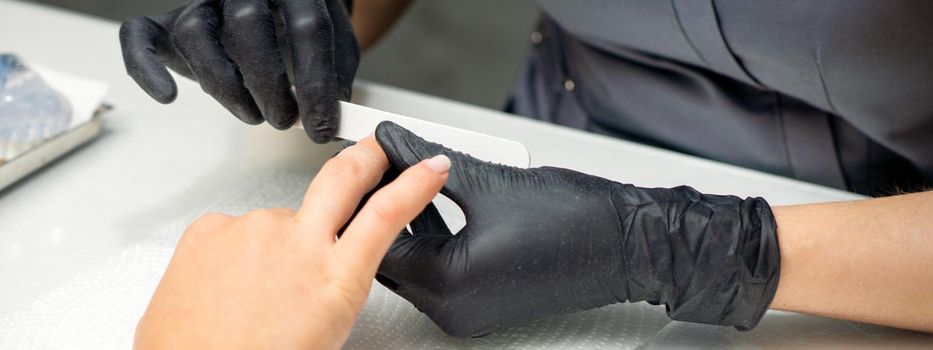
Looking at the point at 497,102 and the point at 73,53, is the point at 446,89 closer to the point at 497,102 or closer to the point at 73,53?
the point at 497,102

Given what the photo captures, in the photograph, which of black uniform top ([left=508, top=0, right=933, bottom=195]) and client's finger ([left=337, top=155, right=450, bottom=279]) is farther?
black uniform top ([left=508, top=0, right=933, bottom=195])

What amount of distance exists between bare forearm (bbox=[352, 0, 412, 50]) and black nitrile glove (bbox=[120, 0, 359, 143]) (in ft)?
1.17

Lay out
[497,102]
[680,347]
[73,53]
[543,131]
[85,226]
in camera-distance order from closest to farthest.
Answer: [680,347] < [85,226] < [543,131] < [73,53] < [497,102]

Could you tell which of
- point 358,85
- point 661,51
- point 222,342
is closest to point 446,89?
point 358,85

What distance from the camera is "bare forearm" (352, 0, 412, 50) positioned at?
1.08 metres

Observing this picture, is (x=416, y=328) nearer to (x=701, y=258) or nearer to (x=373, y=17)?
(x=701, y=258)

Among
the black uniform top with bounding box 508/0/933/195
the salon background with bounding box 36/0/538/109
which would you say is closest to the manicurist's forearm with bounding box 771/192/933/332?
the black uniform top with bounding box 508/0/933/195

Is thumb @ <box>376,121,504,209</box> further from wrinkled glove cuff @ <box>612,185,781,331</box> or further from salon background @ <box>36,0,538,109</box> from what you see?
salon background @ <box>36,0,538,109</box>

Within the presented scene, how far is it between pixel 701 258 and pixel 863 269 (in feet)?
0.41

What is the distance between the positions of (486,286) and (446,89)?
1586 millimetres

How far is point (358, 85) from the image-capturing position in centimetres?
98

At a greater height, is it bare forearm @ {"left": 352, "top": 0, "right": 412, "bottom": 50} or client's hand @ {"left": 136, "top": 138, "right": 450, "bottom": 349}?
client's hand @ {"left": 136, "top": 138, "right": 450, "bottom": 349}

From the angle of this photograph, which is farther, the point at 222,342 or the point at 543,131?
the point at 543,131

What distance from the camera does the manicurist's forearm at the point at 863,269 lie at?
2.04 feet
